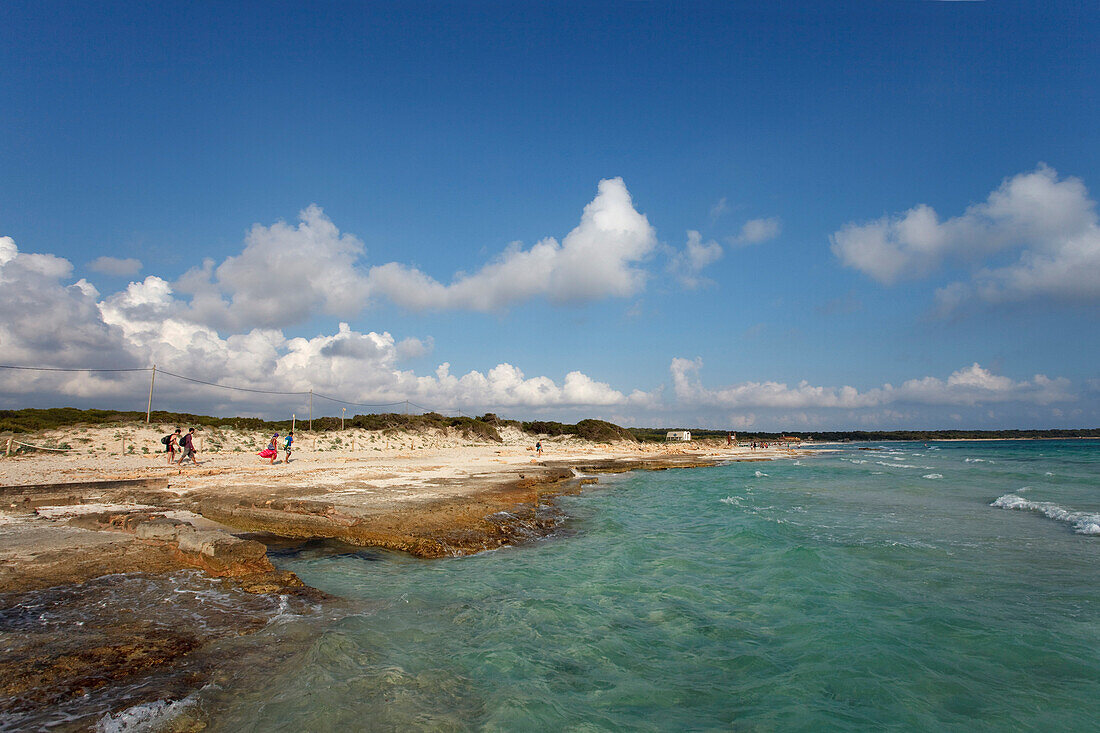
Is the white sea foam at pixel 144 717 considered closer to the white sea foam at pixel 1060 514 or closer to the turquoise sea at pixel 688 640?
the turquoise sea at pixel 688 640

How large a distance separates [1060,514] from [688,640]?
1860 centimetres

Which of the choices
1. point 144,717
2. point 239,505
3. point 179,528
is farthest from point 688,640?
point 239,505

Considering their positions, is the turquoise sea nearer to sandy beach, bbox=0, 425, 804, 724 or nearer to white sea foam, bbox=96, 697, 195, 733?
white sea foam, bbox=96, 697, 195, 733

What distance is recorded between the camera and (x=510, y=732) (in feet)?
15.3

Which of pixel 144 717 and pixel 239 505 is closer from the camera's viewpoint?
pixel 144 717

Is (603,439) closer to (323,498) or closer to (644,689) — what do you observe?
(323,498)

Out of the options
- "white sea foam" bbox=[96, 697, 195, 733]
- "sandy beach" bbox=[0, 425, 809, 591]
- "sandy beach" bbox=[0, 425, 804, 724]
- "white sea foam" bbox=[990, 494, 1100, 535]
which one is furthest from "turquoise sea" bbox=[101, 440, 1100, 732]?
"white sea foam" bbox=[990, 494, 1100, 535]

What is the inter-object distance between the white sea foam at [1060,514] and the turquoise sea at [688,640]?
5.74ft

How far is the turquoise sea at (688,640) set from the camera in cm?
508


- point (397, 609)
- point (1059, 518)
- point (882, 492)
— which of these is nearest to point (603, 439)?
point (882, 492)

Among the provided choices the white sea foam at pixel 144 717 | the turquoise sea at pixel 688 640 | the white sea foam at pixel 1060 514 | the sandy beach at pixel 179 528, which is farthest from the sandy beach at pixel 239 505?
the white sea foam at pixel 1060 514

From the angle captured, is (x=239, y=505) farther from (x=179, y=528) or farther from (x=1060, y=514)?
(x=1060, y=514)

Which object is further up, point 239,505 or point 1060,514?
point 239,505

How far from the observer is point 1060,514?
17219 millimetres
